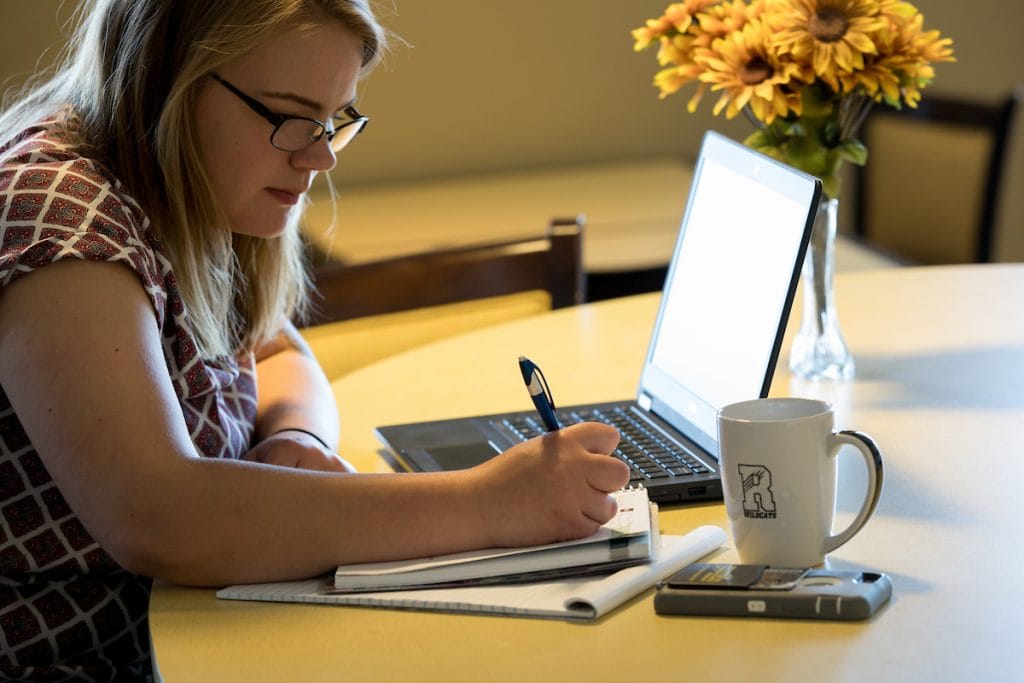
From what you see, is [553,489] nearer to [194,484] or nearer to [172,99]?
[194,484]

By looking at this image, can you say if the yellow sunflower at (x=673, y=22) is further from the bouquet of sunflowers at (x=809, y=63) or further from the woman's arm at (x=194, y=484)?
the woman's arm at (x=194, y=484)

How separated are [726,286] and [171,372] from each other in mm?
519

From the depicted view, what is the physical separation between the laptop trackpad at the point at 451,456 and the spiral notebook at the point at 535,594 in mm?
258

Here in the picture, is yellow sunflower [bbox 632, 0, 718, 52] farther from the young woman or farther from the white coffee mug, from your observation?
the white coffee mug

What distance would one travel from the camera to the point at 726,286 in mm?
1213

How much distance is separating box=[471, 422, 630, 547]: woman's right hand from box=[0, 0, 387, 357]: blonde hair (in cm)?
36

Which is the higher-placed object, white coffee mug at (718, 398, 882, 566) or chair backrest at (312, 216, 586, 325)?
white coffee mug at (718, 398, 882, 566)

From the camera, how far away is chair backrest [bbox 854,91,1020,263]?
2812 mm

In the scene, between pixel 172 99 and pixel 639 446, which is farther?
pixel 639 446

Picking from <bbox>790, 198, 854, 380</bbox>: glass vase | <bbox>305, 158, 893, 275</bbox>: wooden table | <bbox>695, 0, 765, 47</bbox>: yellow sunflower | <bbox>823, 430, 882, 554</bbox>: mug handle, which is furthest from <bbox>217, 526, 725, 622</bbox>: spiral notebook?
<bbox>305, 158, 893, 275</bbox>: wooden table

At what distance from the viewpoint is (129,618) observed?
1.09 meters

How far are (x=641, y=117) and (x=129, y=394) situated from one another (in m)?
2.99

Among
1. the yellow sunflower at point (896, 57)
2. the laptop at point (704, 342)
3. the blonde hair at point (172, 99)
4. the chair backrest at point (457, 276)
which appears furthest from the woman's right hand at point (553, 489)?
the chair backrest at point (457, 276)

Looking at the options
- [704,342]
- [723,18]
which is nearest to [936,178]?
[723,18]
